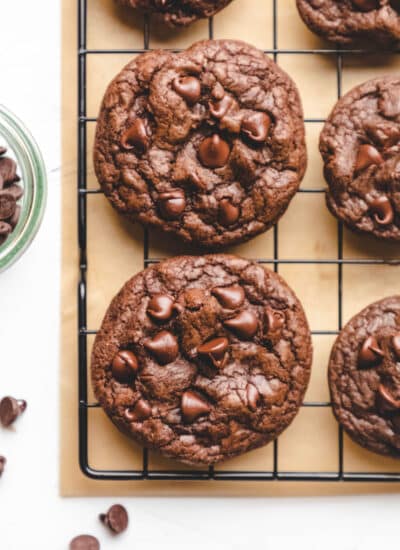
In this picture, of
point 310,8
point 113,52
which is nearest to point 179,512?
point 113,52

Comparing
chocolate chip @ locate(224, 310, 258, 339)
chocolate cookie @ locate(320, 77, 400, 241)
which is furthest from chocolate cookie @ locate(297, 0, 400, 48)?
chocolate chip @ locate(224, 310, 258, 339)

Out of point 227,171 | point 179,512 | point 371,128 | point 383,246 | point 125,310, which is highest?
point 371,128

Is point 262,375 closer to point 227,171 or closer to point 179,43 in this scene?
point 227,171

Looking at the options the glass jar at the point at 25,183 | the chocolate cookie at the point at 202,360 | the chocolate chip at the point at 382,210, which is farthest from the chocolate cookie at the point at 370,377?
the glass jar at the point at 25,183

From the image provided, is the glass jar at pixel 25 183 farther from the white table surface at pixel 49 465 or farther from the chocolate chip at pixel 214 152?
the chocolate chip at pixel 214 152

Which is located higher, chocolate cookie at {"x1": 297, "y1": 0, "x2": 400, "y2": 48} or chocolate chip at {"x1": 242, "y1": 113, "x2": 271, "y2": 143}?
chocolate cookie at {"x1": 297, "y1": 0, "x2": 400, "y2": 48}

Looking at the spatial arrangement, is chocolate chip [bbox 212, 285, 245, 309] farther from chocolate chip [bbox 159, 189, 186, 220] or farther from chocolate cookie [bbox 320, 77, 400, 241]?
chocolate cookie [bbox 320, 77, 400, 241]

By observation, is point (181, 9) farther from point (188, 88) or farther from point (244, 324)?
point (244, 324)

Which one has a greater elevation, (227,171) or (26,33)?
(26,33)
